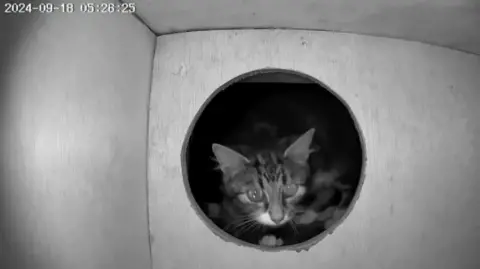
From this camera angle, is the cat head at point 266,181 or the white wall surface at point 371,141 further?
the cat head at point 266,181

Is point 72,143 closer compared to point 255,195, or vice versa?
point 72,143

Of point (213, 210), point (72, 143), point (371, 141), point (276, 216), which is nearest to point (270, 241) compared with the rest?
point (276, 216)

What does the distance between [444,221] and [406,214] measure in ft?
0.22

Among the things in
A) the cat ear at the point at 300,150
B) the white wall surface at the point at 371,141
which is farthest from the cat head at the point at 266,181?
the white wall surface at the point at 371,141

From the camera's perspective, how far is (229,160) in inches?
42.4

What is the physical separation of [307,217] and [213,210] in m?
0.23

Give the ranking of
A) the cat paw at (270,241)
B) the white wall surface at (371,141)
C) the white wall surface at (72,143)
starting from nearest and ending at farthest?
the white wall surface at (72,143), the white wall surface at (371,141), the cat paw at (270,241)

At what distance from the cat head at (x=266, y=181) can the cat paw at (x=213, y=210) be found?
0.03m

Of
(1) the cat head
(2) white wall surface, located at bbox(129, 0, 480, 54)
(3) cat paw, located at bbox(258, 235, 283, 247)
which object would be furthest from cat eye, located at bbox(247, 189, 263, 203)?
(2) white wall surface, located at bbox(129, 0, 480, 54)

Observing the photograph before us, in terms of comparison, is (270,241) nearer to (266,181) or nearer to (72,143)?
(266,181)

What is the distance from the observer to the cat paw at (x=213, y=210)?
107 centimetres

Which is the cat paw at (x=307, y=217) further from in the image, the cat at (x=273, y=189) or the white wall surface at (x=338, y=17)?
the white wall surface at (x=338, y=17)

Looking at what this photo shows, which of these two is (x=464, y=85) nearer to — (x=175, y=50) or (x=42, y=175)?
(x=175, y=50)

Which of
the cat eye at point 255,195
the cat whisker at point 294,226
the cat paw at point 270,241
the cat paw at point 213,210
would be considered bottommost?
the cat paw at point 270,241
